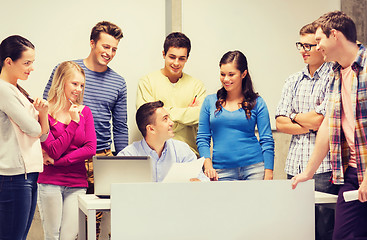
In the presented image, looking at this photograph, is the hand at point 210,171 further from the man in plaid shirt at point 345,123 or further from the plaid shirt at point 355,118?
the plaid shirt at point 355,118

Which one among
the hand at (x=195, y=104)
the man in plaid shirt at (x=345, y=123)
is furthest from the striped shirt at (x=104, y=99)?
the man in plaid shirt at (x=345, y=123)

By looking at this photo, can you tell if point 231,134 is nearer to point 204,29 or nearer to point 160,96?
point 160,96

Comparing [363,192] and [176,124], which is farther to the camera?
[176,124]

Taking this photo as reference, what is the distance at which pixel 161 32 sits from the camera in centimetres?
448

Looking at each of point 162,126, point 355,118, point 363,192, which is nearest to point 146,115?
point 162,126

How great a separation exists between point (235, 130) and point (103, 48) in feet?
3.64

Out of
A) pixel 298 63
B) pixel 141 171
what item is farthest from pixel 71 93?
pixel 298 63

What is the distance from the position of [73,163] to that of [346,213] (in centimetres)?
167

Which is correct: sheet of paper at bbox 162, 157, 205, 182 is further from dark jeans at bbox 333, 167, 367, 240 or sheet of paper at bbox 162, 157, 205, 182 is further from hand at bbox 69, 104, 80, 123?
hand at bbox 69, 104, 80, 123

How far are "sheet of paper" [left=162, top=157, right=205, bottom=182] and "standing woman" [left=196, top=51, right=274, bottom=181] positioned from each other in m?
0.89

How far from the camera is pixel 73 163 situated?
3221 mm

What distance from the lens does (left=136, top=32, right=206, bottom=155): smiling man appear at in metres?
3.80

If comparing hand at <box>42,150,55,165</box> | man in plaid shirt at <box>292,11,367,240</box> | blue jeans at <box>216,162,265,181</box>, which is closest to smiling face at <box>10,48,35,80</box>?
hand at <box>42,150,55,165</box>

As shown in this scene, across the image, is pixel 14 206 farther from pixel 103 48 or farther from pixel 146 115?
pixel 103 48
